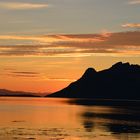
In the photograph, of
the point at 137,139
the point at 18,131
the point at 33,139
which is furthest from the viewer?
the point at 18,131

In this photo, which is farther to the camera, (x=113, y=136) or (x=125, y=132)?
(x=125, y=132)

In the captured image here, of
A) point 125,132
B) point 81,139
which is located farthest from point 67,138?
point 125,132

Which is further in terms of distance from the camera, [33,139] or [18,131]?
[18,131]

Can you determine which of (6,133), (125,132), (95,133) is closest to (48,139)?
(6,133)

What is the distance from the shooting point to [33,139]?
6041cm

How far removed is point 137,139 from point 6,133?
19461 millimetres

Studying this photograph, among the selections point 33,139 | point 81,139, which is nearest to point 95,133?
point 81,139

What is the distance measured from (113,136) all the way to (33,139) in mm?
13855

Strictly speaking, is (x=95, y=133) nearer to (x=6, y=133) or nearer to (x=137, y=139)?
(x=137, y=139)

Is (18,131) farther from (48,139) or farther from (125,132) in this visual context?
(125,132)

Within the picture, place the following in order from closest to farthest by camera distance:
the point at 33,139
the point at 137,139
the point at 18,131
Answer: the point at 33,139, the point at 137,139, the point at 18,131

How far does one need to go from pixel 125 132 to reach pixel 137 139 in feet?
30.4

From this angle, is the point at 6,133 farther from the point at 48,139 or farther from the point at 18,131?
the point at 48,139

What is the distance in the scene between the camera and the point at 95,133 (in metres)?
71.7
